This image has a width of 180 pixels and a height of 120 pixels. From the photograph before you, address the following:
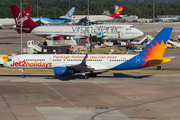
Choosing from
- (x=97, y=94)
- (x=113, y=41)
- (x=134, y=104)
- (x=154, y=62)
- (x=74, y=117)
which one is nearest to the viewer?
(x=74, y=117)

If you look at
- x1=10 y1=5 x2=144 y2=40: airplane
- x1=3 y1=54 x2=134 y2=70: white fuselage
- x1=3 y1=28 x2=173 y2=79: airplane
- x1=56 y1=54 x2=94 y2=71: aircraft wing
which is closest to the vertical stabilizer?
x1=3 y1=28 x2=173 y2=79: airplane

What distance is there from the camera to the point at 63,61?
47094 mm

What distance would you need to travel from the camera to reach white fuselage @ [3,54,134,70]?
46656 mm

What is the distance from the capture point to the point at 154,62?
1759 inches

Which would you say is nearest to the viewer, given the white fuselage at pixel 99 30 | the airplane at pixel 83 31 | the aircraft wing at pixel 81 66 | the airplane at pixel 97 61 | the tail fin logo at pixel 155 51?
the aircraft wing at pixel 81 66

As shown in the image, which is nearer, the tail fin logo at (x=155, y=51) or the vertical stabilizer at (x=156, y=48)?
the vertical stabilizer at (x=156, y=48)

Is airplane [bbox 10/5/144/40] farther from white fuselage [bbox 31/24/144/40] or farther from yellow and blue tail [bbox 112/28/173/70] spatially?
yellow and blue tail [bbox 112/28/173/70]

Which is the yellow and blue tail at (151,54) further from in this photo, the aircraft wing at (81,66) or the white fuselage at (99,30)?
the white fuselage at (99,30)

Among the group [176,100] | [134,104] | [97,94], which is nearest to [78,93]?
[97,94]

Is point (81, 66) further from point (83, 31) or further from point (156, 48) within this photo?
point (83, 31)

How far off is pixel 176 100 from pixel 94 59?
16.7 metres

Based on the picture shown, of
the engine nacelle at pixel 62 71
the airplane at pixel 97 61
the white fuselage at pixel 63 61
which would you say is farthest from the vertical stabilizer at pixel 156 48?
the engine nacelle at pixel 62 71

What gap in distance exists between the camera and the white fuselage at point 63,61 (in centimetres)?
4666

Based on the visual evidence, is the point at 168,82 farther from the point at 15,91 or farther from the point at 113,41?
the point at 113,41
